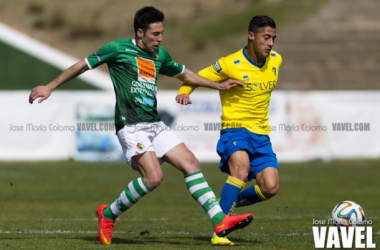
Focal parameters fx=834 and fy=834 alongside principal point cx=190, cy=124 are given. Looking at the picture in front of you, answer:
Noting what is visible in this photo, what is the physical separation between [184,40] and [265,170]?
30.1 m

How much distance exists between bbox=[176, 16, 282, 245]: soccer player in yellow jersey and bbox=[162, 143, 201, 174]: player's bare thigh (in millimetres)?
627

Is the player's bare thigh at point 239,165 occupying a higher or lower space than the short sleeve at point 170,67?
lower

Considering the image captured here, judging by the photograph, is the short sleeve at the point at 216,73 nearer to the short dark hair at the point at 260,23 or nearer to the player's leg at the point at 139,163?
the short dark hair at the point at 260,23

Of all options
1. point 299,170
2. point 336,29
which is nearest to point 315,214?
point 299,170

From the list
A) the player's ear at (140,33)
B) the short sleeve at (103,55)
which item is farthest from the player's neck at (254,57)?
the short sleeve at (103,55)

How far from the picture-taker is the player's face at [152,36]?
826 cm

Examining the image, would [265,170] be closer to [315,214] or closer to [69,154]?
[315,214]

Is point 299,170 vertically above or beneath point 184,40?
beneath

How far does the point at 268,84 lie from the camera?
9.24 m

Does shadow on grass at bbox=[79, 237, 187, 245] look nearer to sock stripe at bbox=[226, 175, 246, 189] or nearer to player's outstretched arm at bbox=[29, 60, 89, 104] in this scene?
sock stripe at bbox=[226, 175, 246, 189]

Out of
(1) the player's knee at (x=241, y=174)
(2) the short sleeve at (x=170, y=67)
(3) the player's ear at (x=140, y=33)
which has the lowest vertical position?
(1) the player's knee at (x=241, y=174)

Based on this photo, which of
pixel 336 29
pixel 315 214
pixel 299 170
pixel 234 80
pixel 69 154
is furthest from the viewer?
pixel 336 29

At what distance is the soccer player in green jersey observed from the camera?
8266 millimetres

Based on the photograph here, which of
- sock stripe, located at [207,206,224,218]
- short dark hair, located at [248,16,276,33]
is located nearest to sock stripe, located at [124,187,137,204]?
sock stripe, located at [207,206,224,218]
